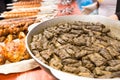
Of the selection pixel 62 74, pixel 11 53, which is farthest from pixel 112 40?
pixel 11 53

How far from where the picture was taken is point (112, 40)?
0.83 meters

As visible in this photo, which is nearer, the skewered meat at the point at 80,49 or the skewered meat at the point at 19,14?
the skewered meat at the point at 80,49

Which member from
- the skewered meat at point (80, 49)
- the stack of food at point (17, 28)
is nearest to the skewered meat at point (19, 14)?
the stack of food at point (17, 28)

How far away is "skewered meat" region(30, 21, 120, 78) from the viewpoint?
27.1 inches

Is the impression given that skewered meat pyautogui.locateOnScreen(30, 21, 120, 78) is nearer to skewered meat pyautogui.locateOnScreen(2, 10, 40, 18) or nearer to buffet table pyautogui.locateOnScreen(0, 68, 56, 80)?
buffet table pyautogui.locateOnScreen(0, 68, 56, 80)

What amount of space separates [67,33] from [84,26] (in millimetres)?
83

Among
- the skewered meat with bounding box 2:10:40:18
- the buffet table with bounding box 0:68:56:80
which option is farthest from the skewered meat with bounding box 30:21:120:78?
A: the skewered meat with bounding box 2:10:40:18

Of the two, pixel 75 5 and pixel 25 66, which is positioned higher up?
pixel 75 5

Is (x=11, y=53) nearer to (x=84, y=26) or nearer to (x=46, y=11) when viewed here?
(x=84, y=26)

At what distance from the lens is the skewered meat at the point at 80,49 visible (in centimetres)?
69

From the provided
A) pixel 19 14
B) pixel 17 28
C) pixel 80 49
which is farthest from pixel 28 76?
pixel 19 14

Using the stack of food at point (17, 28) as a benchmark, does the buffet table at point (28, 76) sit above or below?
below

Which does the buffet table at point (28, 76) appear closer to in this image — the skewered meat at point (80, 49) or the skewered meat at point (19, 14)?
the skewered meat at point (80, 49)

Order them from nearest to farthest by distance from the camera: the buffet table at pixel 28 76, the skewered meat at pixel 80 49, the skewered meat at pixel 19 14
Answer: the skewered meat at pixel 80 49 < the buffet table at pixel 28 76 < the skewered meat at pixel 19 14
